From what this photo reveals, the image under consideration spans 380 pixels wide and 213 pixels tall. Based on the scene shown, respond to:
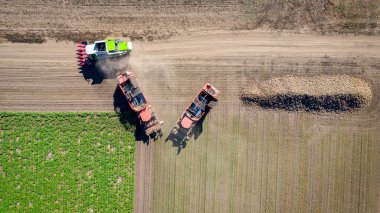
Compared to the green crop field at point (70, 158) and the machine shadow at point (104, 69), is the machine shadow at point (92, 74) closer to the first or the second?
the machine shadow at point (104, 69)

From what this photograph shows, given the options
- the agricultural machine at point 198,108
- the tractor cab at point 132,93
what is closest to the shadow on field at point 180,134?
the agricultural machine at point 198,108

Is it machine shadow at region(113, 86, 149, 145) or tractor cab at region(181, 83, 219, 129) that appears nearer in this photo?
tractor cab at region(181, 83, 219, 129)

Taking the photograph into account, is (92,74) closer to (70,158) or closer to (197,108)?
(70,158)

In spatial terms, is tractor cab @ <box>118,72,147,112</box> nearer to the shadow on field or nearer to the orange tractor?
the shadow on field

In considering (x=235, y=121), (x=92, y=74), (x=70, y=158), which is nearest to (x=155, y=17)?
(x=92, y=74)

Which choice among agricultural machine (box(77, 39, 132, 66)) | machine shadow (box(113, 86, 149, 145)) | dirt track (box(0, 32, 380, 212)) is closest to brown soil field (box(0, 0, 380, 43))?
dirt track (box(0, 32, 380, 212))
